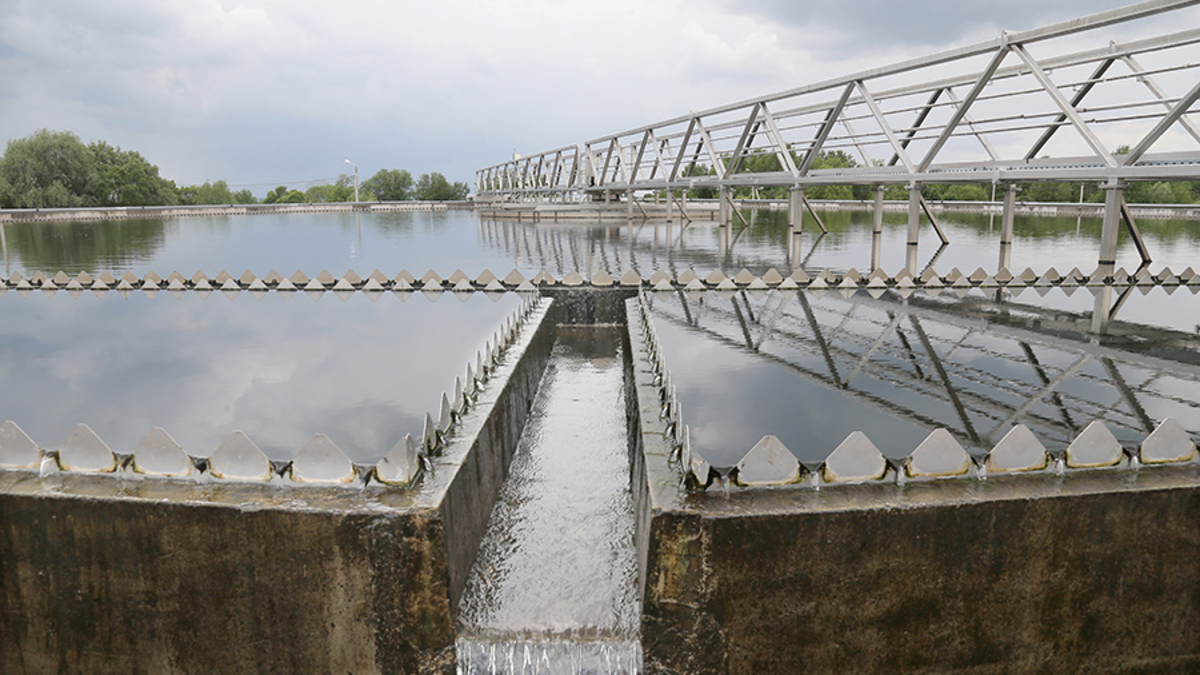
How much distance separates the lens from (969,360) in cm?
690

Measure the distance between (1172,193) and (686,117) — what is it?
3956 cm

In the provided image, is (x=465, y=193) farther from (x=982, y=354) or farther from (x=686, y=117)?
(x=982, y=354)

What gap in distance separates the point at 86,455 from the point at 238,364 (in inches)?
114

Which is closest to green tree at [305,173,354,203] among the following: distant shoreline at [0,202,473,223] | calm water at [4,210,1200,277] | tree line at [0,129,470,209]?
tree line at [0,129,470,209]

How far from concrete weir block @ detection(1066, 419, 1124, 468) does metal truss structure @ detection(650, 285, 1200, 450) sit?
63cm

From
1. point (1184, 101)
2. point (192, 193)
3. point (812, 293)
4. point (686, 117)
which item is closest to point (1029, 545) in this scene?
point (812, 293)

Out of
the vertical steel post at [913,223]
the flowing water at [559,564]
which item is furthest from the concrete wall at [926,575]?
the vertical steel post at [913,223]

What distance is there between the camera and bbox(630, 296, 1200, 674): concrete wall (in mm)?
3883

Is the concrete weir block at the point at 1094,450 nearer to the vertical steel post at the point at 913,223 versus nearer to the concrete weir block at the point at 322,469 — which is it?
the concrete weir block at the point at 322,469

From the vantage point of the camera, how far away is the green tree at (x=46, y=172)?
7500 cm

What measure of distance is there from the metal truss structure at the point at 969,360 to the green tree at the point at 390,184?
138 meters

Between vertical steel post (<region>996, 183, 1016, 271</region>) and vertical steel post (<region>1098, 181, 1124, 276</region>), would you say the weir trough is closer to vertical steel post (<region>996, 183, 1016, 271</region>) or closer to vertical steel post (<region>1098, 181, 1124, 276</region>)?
vertical steel post (<region>1098, 181, 1124, 276</region>)

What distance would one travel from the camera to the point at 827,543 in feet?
12.7

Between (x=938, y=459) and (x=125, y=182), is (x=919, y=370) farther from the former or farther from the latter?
(x=125, y=182)
